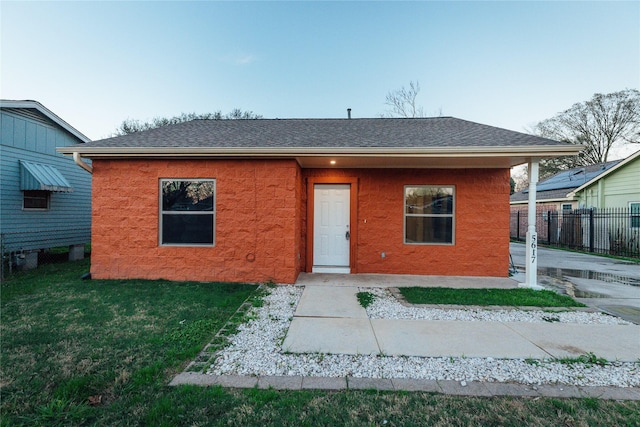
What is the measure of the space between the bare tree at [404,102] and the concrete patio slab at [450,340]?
1646 cm

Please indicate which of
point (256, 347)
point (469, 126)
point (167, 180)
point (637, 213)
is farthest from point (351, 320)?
point (637, 213)

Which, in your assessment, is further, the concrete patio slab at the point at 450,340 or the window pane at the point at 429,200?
the window pane at the point at 429,200

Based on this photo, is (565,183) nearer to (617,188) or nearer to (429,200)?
(617,188)

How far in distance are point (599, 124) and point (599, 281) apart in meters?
24.7

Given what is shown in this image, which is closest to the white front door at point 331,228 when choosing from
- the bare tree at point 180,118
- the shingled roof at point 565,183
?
the shingled roof at point 565,183

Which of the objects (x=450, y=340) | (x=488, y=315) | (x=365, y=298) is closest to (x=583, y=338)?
(x=488, y=315)

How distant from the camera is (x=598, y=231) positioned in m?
13.1

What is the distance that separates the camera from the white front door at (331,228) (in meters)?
7.28

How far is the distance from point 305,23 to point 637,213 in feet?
52.9

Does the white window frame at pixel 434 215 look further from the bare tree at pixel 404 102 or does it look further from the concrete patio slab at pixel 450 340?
the bare tree at pixel 404 102

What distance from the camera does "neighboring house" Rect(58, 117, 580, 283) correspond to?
6023mm

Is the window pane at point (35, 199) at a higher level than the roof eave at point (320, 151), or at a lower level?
lower

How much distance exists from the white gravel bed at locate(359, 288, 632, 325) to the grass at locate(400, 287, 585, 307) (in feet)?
1.04

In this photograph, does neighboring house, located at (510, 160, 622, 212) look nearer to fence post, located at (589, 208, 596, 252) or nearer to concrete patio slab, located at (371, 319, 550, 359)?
fence post, located at (589, 208, 596, 252)
